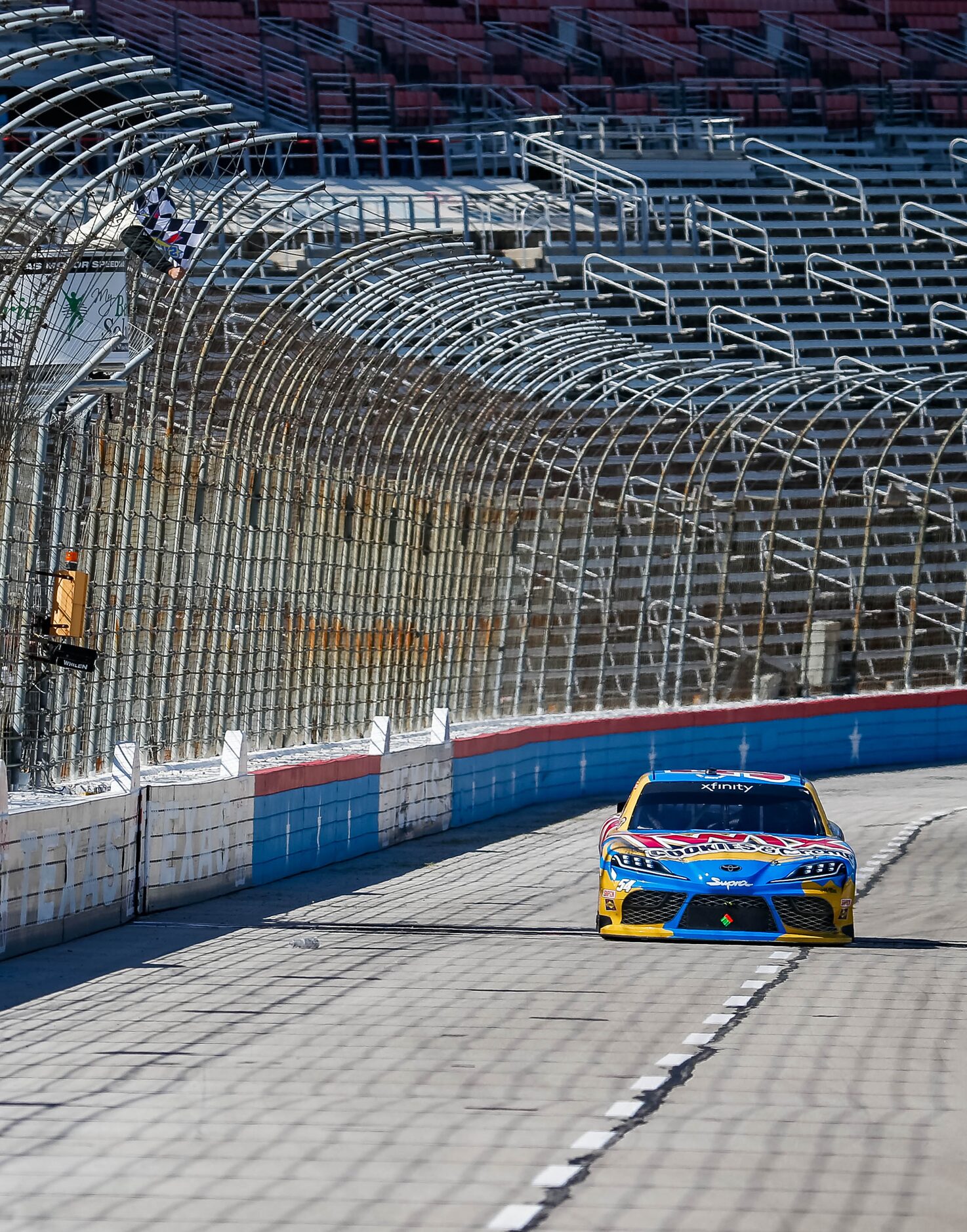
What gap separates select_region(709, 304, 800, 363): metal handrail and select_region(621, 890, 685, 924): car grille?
23.6 m

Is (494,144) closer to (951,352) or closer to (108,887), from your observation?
(951,352)

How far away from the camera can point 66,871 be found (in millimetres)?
13203

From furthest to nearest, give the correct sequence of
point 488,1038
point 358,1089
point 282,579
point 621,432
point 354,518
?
1. point 621,432
2. point 354,518
3. point 282,579
4. point 488,1038
5. point 358,1089

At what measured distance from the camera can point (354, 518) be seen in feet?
72.6

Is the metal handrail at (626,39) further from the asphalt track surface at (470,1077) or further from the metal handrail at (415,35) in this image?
the asphalt track surface at (470,1077)

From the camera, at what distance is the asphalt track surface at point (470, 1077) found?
6879 millimetres

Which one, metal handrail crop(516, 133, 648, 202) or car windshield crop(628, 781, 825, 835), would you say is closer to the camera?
car windshield crop(628, 781, 825, 835)

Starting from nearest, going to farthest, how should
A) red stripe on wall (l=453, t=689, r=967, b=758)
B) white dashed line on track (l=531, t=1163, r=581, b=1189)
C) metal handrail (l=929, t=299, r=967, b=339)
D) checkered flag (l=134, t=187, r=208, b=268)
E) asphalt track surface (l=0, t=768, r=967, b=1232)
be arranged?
asphalt track surface (l=0, t=768, r=967, b=1232) < white dashed line on track (l=531, t=1163, r=581, b=1189) < checkered flag (l=134, t=187, r=208, b=268) < red stripe on wall (l=453, t=689, r=967, b=758) < metal handrail (l=929, t=299, r=967, b=339)

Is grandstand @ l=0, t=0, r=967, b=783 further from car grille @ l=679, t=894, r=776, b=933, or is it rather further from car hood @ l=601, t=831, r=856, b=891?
car grille @ l=679, t=894, r=776, b=933

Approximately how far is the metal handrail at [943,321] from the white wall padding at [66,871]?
27347 mm

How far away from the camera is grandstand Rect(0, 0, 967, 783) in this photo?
1599 centimetres

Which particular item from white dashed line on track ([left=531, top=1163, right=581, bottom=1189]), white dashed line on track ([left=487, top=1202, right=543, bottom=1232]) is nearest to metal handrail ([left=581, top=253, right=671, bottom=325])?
white dashed line on track ([left=531, top=1163, right=581, bottom=1189])

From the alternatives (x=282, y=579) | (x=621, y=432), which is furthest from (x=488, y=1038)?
(x=621, y=432)

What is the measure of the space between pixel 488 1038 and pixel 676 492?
63.5 feet
